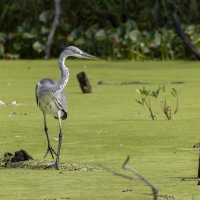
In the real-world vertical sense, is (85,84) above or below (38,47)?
below

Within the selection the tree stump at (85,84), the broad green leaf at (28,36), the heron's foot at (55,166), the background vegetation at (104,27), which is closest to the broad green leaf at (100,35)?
the background vegetation at (104,27)

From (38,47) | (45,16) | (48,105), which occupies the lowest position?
(48,105)

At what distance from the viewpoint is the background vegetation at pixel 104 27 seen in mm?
16266

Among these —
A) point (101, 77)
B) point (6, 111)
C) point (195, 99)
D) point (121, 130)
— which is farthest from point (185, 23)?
point (121, 130)

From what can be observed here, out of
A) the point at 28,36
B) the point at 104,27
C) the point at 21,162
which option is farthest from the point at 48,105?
the point at 104,27

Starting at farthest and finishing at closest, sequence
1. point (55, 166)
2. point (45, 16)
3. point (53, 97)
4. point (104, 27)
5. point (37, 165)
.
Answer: point (104, 27) < point (45, 16) < point (53, 97) < point (37, 165) < point (55, 166)

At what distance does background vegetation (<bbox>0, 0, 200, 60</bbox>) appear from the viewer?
640 inches

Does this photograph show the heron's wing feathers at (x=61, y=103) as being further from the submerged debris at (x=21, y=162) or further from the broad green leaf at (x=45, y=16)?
the broad green leaf at (x=45, y=16)

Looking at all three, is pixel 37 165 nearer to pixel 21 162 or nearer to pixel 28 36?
pixel 21 162

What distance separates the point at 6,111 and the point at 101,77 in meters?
3.67

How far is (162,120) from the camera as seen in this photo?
8.73m

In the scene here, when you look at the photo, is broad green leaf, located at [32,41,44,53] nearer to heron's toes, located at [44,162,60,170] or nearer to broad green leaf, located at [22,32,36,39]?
broad green leaf, located at [22,32,36,39]

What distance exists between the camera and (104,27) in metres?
17.7

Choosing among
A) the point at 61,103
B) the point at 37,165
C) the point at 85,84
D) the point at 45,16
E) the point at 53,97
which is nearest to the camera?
the point at 37,165
